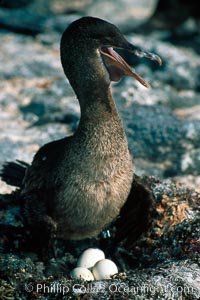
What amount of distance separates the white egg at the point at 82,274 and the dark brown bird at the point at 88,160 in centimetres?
30

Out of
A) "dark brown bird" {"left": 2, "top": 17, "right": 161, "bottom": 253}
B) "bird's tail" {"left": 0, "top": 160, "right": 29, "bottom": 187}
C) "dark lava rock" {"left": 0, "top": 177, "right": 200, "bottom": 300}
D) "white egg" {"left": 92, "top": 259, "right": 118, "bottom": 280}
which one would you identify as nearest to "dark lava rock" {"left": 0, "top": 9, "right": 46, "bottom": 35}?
"bird's tail" {"left": 0, "top": 160, "right": 29, "bottom": 187}

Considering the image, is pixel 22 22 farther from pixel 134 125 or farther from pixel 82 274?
pixel 82 274

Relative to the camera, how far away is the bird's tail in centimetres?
615

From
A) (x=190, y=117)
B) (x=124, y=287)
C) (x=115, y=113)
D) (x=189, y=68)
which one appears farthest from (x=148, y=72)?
(x=124, y=287)

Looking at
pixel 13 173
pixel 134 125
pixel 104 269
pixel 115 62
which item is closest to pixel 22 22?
pixel 134 125

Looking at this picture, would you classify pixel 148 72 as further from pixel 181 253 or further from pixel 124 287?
pixel 124 287

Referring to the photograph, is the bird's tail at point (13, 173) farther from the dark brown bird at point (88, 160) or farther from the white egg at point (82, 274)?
the white egg at point (82, 274)

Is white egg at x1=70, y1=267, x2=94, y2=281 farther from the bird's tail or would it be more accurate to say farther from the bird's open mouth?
the bird's open mouth

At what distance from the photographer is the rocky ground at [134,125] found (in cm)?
478

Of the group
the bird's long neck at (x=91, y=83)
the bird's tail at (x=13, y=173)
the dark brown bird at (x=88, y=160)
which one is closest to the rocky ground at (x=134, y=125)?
→ the dark brown bird at (x=88, y=160)

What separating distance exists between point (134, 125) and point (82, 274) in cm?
307

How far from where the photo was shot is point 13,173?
625 centimetres

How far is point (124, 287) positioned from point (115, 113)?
1335mm

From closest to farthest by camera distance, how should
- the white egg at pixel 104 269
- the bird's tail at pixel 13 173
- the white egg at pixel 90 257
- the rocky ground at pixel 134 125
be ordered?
the rocky ground at pixel 134 125 < the white egg at pixel 104 269 < the white egg at pixel 90 257 < the bird's tail at pixel 13 173
